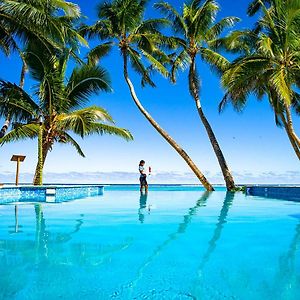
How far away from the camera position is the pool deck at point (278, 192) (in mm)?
14012

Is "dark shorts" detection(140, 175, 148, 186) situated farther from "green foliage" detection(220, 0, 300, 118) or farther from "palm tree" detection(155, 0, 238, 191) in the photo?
"green foliage" detection(220, 0, 300, 118)

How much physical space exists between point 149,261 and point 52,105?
472 inches

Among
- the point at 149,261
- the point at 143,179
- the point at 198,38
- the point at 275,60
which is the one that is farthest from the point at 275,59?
the point at 149,261

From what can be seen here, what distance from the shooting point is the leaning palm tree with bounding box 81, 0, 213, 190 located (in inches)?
715

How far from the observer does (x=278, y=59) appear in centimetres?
1414

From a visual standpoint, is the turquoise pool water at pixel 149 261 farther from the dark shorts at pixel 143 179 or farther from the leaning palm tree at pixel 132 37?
the leaning palm tree at pixel 132 37

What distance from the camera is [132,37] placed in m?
18.7

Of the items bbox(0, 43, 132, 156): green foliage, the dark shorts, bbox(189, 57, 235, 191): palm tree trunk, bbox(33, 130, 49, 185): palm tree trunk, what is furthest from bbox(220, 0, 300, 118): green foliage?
bbox(33, 130, 49, 185): palm tree trunk

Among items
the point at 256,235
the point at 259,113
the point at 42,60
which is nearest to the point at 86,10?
the point at 42,60

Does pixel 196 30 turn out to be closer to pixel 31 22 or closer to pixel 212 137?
pixel 212 137

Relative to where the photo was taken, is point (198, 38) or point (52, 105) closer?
point (52, 105)

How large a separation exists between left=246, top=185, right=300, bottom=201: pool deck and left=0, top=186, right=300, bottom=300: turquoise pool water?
29.6 feet

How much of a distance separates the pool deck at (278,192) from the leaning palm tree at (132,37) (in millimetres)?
Result: 2703

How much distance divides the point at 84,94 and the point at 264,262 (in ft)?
43.4
